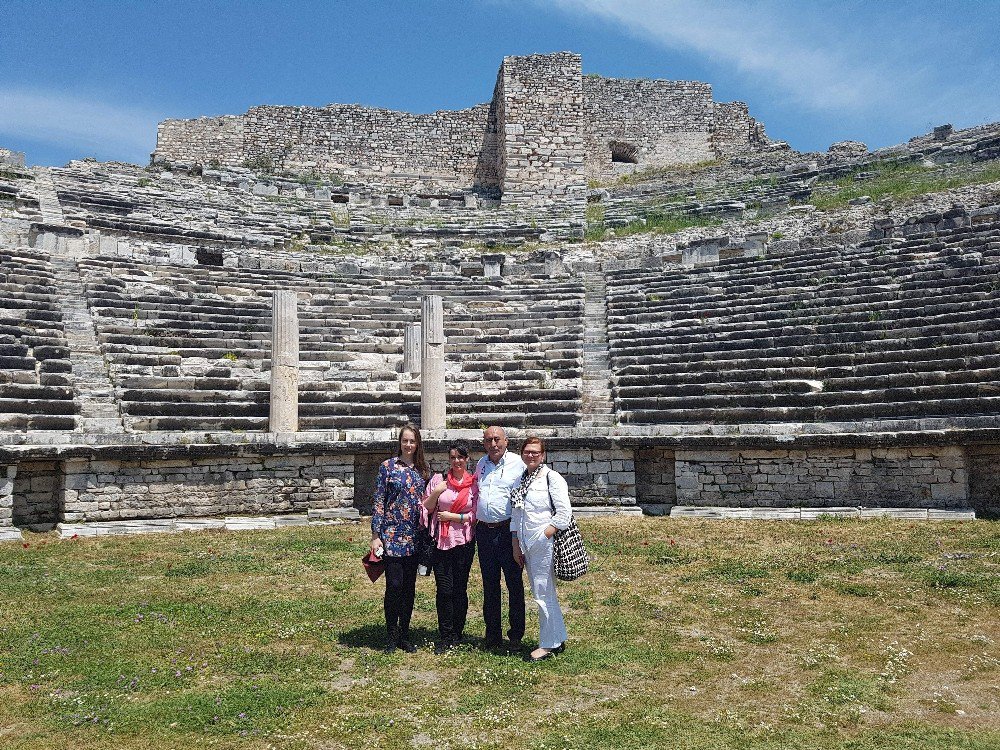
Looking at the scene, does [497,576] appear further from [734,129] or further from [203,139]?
[734,129]

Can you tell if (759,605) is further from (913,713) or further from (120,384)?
(120,384)

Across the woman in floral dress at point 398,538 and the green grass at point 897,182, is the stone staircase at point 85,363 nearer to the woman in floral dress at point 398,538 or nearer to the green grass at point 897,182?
the woman in floral dress at point 398,538

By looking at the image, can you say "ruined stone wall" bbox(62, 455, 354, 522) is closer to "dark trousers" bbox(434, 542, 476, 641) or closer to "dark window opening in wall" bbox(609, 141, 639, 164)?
"dark trousers" bbox(434, 542, 476, 641)

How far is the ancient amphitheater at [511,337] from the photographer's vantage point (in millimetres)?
11086

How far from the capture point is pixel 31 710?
4.56 meters

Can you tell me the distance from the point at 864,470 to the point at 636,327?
5.45 m

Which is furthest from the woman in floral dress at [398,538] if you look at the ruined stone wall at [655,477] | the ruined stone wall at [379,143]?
the ruined stone wall at [379,143]

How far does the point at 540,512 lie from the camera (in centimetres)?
566

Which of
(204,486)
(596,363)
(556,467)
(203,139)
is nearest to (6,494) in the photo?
(204,486)

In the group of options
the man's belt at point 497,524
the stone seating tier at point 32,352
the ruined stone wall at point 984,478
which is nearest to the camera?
the man's belt at point 497,524

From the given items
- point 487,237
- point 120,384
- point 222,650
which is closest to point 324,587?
point 222,650

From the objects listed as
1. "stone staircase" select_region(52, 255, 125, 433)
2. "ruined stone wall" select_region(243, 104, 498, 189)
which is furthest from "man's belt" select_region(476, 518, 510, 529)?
"ruined stone wall" select_region(243, 104, 498, 189)

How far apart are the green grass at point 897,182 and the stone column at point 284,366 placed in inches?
550

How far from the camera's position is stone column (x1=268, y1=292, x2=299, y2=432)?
1209cm
